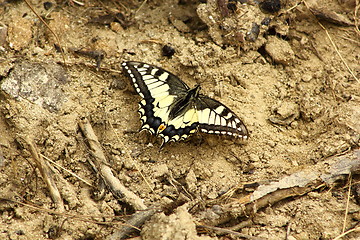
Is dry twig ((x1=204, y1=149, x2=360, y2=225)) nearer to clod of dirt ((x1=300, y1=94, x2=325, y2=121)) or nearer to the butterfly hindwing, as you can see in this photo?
clod of dirt ((x1=300, y1=94, x2=325, y2=121))

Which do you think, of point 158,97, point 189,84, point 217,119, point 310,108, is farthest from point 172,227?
point 310,108

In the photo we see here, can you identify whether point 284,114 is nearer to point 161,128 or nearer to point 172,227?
point 161,128

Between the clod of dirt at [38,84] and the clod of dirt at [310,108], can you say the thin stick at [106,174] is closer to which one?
the clod of dirt at [38,84]

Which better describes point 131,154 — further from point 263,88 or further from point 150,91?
point 263,88

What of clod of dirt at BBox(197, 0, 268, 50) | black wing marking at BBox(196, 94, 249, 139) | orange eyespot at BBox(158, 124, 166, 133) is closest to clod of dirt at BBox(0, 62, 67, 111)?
orange eyespot at BBox(158, 124, 166, 133)

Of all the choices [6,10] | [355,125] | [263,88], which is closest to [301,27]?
[263,88]
